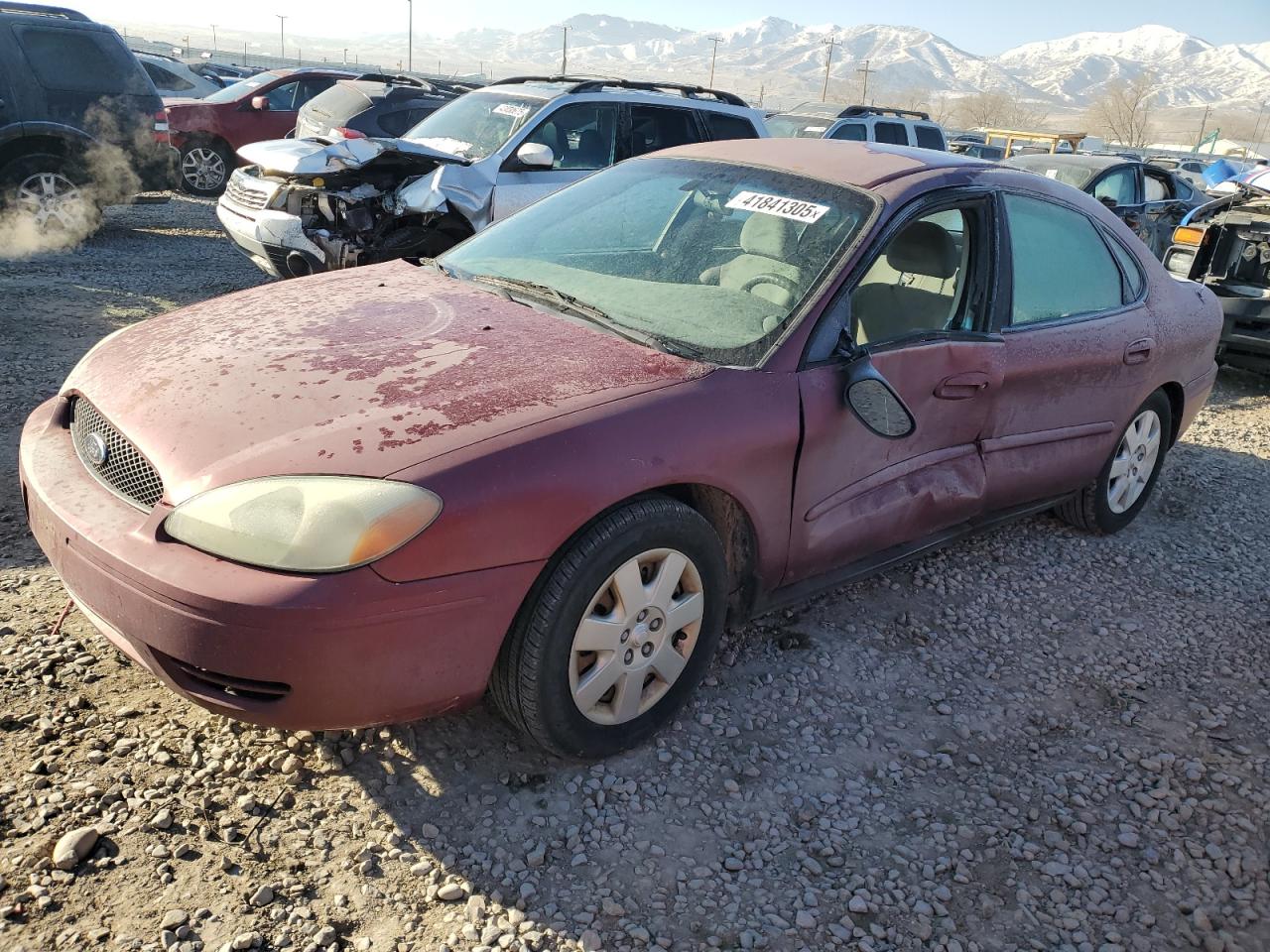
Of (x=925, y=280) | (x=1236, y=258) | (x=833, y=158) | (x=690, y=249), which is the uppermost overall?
(x=833, y=158)

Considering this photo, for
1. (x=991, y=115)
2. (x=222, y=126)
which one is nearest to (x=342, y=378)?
(x=222, y=126)

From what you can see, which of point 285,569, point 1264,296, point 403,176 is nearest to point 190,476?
point 285,569

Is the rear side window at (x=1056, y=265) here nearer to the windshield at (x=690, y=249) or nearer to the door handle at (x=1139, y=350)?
the door handle at (x=1139, y=350)

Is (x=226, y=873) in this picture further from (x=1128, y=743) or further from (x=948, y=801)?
(x=1128, y=743)

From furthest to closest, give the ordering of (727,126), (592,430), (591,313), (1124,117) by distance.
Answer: (1124,117)
(727,126)
(591,313)
(592,430)

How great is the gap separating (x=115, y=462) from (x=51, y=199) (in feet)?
25.9

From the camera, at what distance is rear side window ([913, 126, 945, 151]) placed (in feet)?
45.8

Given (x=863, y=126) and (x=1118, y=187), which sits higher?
(x=863, y=126)

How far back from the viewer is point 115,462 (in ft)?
8.07

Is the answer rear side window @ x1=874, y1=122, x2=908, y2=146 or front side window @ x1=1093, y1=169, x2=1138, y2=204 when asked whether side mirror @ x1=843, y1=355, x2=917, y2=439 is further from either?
rear side window @ x1=874, y1=122, x2=908, y2=146

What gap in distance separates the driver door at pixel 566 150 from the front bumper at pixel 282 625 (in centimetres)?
546

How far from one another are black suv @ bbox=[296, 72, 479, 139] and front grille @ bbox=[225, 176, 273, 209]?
299cm

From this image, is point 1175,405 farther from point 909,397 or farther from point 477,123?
point 477,123

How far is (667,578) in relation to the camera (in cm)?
262
